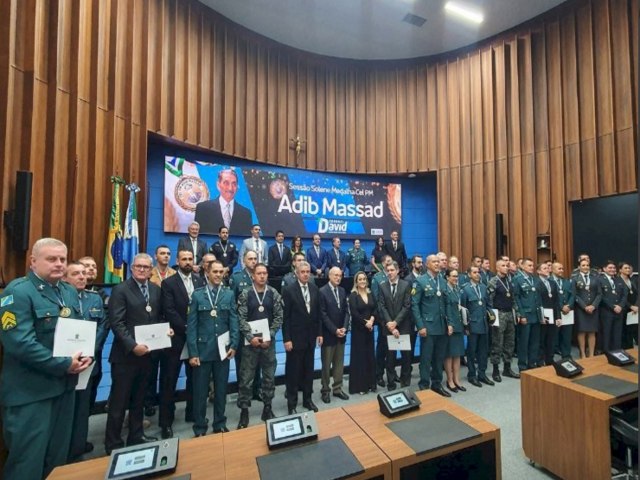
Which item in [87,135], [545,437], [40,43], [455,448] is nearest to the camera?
[455,448]

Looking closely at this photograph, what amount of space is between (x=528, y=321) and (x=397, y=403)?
140 inches

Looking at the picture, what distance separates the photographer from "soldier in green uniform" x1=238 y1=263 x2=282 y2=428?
9.54ft

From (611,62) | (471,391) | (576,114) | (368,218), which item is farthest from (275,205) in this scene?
(611,62)

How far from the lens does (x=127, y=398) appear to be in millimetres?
2506

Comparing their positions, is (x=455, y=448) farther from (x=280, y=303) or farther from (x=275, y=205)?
(x=275, y=205)

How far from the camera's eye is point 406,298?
374 cm

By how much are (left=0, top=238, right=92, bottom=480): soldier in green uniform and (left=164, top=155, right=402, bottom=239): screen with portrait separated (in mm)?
4344

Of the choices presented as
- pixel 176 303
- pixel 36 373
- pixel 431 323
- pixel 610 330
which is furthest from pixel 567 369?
pixel 610 330

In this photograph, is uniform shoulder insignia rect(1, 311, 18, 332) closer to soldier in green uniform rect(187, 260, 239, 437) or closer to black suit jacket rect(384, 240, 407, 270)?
soldier in green uniform rect(187, 260, 239, 437)

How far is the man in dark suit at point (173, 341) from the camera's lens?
9.09 ft

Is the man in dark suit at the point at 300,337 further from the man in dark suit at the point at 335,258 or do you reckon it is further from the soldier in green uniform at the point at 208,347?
the man in dark suit at the point at 335,258

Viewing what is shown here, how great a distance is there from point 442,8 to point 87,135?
649 cm

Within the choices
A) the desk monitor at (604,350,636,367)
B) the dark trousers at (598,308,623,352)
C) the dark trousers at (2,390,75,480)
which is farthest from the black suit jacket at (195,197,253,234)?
the dark trousers at (598,308,623,352)

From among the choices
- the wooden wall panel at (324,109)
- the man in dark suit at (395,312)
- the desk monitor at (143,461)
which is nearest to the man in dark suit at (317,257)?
the wooden wall panel at (324,109)
